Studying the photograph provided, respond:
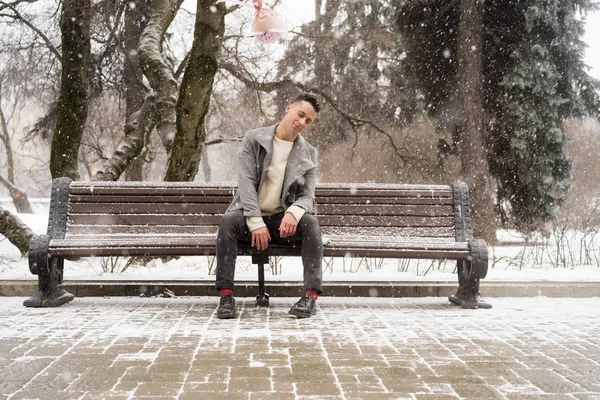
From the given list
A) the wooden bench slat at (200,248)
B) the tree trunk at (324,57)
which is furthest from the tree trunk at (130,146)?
the tree trunk at (324,57)

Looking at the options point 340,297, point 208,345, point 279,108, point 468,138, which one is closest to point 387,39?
point 279,108

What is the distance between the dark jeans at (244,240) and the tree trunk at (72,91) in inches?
242

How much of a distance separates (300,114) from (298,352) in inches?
85.5

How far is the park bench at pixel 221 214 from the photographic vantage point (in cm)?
602

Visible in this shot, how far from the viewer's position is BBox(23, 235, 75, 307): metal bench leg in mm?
5700

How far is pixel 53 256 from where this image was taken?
580cm

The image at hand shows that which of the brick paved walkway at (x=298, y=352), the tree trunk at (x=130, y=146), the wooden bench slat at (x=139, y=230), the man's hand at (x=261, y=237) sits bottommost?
the brick paved walkway at (x=298, y=352)

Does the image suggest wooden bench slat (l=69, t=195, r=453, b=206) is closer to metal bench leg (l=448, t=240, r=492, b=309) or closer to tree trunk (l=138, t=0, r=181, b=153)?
metal bench leg (l=448, t=240, r=492, b=309)

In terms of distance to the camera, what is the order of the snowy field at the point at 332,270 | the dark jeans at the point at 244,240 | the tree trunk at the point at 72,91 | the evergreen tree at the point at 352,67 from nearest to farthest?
the dark jeans at the point at 244,240, the snowy field at the point at 332,270, the tree trunk at the point at 72,91, the evergreen tree at the point at 352,67

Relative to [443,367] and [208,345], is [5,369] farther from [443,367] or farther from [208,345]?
[443,367]

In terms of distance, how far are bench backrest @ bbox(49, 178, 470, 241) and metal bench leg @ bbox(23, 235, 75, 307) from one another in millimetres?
427

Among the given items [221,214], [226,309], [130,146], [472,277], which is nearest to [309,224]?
[226,309]

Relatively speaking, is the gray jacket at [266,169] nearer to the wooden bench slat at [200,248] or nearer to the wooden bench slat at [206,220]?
the wooden bench slat at [200,248]

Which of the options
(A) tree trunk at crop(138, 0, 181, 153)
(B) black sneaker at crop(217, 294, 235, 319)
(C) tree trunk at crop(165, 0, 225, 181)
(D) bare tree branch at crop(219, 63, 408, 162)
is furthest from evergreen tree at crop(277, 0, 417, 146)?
Result: (B) black sneaker at crop(217, 294, 235, 319)
